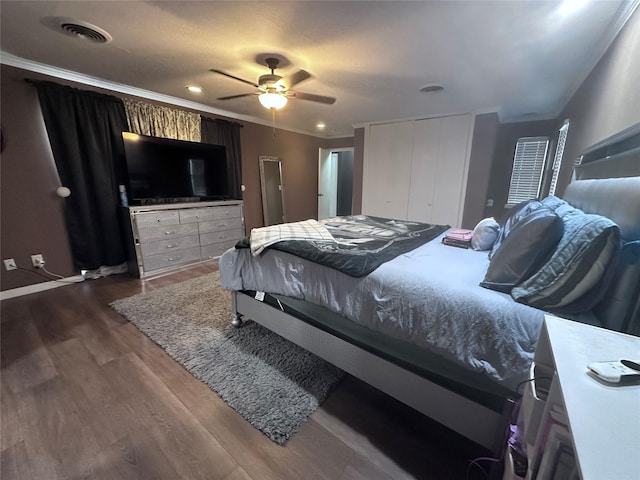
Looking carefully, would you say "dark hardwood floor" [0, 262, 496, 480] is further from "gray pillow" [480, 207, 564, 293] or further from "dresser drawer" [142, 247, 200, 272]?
"dresser drawer" [142, 247, 200, 272]

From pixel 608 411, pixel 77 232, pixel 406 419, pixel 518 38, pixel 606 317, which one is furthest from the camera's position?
pixel 77 232

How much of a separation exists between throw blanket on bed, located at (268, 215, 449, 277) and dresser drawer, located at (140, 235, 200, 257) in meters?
2.02

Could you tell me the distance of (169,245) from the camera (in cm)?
324

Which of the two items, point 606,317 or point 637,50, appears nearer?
point 606,317

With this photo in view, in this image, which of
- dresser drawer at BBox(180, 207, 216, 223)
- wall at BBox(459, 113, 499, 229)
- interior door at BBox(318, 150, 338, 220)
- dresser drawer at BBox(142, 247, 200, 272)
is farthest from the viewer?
interior door at BBox(318, 150, 338, 220)

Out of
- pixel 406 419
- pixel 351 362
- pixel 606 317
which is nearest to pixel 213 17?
pixel 351 362

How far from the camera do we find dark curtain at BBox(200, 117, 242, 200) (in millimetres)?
3834

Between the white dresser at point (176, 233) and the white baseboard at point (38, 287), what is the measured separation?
533 mm

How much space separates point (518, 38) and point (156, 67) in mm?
3150

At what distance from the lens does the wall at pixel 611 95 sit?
1.38m

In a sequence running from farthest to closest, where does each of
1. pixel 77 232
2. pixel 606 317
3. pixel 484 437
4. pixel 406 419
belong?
pixel 77 232 < pixel 406 419 < pixel 484 437 < pixel 606 317

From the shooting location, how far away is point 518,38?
185cm

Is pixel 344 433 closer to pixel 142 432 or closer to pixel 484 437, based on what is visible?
pixel 484 437

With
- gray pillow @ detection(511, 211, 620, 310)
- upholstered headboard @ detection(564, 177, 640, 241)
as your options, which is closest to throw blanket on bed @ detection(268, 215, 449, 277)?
gray pillow @ detection(511, 211, 620, 310)
